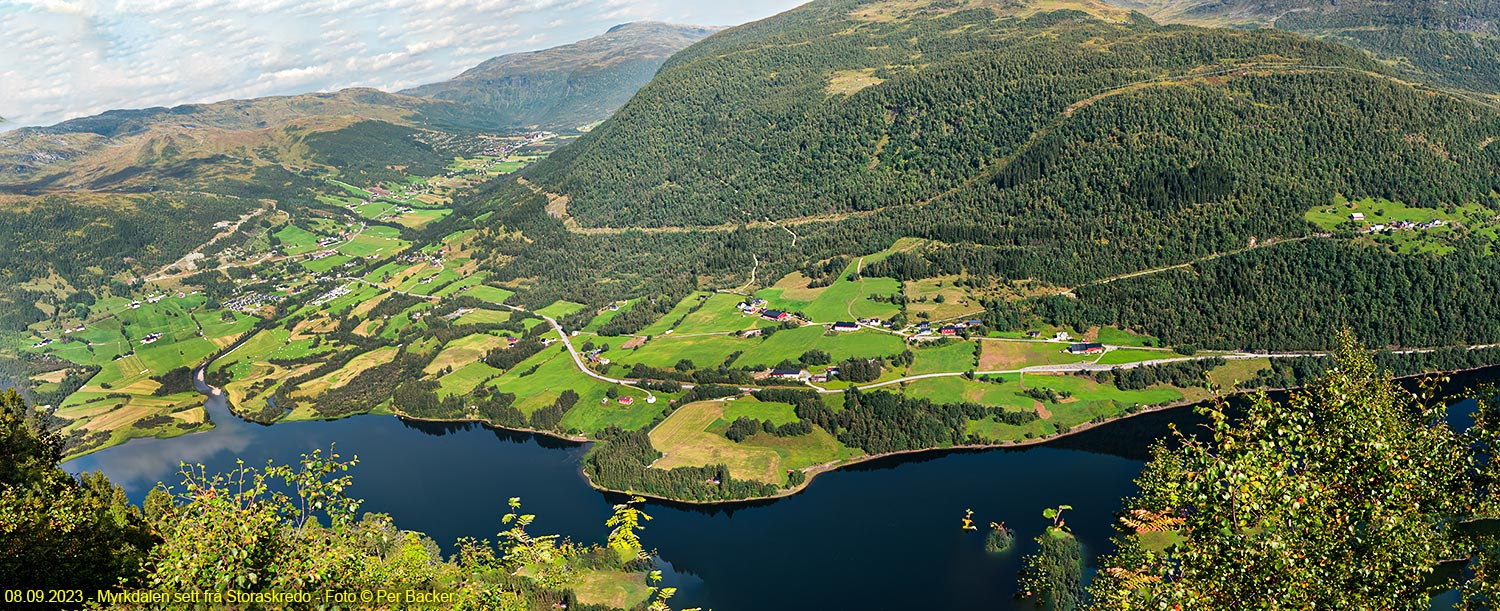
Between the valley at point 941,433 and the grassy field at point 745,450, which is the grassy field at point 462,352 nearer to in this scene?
the valley at point 941,433

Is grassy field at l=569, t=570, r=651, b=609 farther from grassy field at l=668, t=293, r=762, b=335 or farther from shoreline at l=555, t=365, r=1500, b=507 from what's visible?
grassy field at l=668, t=293, r=762, b=335

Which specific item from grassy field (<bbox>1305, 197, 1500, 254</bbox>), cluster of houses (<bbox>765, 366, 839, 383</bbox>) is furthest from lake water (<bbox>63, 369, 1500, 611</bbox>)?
grassy field (<bbox>1305, 197, 1500, 254</bbox>)

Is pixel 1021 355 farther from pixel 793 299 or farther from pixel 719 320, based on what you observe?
pixel 719 320

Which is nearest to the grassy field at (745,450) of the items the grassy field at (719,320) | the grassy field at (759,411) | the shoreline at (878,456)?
Answer: the shoreline at (878,456)

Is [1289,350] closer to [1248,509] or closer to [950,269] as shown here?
[950,269]

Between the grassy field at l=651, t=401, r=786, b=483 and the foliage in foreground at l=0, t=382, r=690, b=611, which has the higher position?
the foliage in foreground at l=0, t=382, r=690, b=611

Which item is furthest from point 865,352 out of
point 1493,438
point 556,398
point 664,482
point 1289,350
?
point 1493,438
